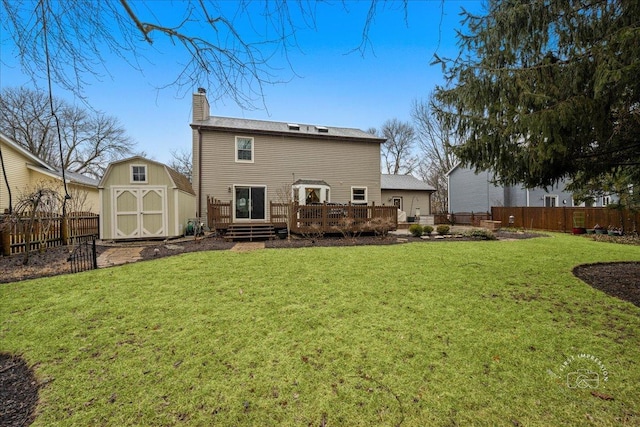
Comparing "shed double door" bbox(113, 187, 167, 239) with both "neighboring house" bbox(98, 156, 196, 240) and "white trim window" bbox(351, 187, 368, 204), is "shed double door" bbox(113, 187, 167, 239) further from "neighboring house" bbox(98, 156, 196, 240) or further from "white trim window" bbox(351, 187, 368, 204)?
"white trim window" bbox(351, 187, 368, 204)

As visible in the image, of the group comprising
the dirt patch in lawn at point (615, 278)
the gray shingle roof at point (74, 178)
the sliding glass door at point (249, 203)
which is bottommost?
the dirt patch in lawn at point (615, 278)

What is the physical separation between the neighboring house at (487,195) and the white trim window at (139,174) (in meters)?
17.7

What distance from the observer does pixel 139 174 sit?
35.2 feet

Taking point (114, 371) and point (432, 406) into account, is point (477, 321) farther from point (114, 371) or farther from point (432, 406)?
point (114, 371)

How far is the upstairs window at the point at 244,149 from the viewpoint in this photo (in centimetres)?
1447

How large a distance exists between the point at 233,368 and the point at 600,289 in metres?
6.16

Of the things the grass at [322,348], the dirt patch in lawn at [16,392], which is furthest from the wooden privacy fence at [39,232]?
the dirt patch in lawn at [16,392]

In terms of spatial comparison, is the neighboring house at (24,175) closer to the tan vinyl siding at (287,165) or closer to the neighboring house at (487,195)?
the tan vinyl siding at (287,165)

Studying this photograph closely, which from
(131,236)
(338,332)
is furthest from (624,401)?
(131,236)

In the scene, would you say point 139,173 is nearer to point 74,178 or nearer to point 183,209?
point 183,209

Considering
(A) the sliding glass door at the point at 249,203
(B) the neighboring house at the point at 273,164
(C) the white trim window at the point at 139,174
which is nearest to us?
(C) the white trim window at the point at 139,174

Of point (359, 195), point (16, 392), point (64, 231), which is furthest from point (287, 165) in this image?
point (16, 392)

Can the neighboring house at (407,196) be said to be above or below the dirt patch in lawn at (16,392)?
above

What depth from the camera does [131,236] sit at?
10578 millimetres
